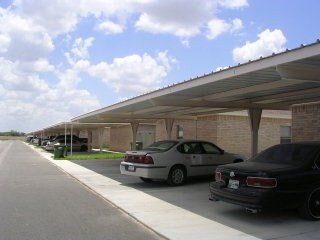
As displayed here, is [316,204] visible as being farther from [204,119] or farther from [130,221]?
[204,119]

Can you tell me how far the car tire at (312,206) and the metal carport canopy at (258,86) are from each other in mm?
2361

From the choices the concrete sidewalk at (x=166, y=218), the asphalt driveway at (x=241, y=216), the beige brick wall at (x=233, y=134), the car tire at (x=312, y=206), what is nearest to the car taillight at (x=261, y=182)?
the asphalt driveway at (x=241, y=216)

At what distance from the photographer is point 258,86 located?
45.1 feet

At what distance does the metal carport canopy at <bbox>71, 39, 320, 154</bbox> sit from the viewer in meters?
9.65

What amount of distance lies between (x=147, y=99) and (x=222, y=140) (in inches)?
391

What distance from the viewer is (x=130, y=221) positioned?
9727 mm

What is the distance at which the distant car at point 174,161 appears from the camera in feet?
48.6

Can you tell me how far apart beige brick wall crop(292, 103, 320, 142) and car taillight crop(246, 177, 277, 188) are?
766cm

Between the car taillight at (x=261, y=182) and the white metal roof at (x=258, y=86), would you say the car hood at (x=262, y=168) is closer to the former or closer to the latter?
the car taillight at (x=261, y=182)

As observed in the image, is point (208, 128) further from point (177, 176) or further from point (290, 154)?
point (290, 154)

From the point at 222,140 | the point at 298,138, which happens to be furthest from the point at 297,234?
the point at 222,140

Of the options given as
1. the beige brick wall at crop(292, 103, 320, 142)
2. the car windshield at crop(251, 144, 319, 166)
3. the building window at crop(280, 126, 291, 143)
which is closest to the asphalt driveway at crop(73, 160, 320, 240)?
the car windshield at crop(251, 144, 319, 166)

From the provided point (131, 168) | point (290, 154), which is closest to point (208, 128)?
point (131, 168)

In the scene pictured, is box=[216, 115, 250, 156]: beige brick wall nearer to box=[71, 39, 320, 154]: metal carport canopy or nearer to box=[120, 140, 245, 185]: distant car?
box=[71, 39, 320, 154]: metal carport canopy
